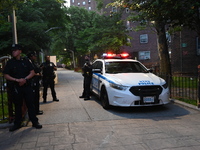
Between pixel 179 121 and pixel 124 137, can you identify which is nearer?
pixel 124 137

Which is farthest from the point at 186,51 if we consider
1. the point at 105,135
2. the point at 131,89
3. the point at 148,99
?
the point at 105,135

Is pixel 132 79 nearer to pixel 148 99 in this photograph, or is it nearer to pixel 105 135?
pixel 148 99

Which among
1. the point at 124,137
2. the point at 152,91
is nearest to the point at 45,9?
the point at 152,91

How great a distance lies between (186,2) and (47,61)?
5.26 metres

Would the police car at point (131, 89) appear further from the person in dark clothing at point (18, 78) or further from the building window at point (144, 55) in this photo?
the building window at point (144, 55)

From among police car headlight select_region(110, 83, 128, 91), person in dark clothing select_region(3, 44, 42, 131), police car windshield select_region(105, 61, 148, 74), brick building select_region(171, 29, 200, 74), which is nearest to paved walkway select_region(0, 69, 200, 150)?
person in dark clothing select_region(3, 44, 42, 131)

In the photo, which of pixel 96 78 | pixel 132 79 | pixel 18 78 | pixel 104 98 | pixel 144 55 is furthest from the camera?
pixel 144 55

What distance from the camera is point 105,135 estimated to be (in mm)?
4469

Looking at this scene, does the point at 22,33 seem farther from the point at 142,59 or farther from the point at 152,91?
the point at 142,59

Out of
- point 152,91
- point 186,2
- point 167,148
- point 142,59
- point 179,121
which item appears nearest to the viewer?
point 167,148

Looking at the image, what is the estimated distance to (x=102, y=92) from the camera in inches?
284

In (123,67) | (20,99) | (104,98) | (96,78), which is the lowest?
(104,98)

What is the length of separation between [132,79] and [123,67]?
4.26 feet

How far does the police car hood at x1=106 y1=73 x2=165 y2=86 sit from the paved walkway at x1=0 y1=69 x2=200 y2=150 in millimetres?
1102
